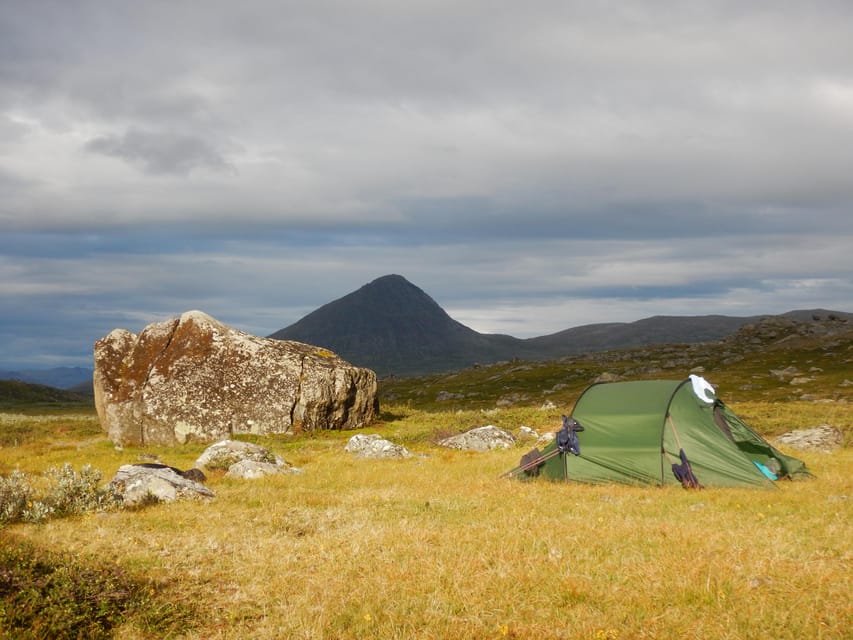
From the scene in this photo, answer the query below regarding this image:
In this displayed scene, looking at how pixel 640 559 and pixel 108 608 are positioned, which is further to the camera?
pixel 640 559

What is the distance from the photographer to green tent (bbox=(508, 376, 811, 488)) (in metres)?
18.9

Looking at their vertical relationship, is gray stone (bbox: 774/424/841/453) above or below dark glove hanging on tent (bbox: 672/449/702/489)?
below

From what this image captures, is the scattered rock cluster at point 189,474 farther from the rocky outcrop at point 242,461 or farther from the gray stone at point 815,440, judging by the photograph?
the gray stone at point 815,440

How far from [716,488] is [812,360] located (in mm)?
88697

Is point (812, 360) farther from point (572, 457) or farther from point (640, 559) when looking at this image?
point (640, 559)

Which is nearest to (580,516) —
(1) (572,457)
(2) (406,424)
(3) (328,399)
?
(1) (572,457)

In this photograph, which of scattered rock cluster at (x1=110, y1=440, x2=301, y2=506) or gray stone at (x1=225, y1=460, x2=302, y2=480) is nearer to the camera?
scattered rock cluster at (x1=110, y1=440, x2=301, y2=506)

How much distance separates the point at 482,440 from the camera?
2828cm

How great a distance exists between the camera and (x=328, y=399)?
3294cm

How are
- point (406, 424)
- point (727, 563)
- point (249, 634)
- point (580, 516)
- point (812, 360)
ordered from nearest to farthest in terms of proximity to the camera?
point (249, 634), point (727, 563), point (580, 516), point (406, 424), point (812, 360)

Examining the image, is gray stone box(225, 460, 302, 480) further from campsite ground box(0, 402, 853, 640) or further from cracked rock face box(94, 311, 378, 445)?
cracked rock face box(94, 311, 378, 445)

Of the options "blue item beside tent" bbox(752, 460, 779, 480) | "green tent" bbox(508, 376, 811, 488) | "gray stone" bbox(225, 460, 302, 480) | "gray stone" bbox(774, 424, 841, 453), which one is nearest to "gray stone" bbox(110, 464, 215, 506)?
"gray stone" bbox(225, 460, 302, 480)

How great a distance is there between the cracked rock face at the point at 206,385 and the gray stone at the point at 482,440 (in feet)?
23.9

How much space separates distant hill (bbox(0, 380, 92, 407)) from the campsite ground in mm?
91033
